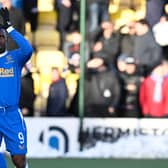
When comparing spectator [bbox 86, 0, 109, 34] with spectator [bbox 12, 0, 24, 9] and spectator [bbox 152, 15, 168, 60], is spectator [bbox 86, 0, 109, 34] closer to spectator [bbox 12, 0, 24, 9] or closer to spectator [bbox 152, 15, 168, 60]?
spectator [bbox 152, 15, 168, 60]

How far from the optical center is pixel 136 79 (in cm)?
1066

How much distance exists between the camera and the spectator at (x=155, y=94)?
1062 centimetres

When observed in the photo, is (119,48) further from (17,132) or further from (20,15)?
(17,132)

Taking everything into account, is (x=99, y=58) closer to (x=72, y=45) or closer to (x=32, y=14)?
(x=72, y=45)

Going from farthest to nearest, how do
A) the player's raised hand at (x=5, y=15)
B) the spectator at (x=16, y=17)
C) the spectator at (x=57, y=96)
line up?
the spectator at (x=57, y=96), the spectator at (x=16, y=17), the player's raised hand at (x=5, y=15)

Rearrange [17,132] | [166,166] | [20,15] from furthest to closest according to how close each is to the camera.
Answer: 1. [20,15]
2. [166,166]
3. [17,132]

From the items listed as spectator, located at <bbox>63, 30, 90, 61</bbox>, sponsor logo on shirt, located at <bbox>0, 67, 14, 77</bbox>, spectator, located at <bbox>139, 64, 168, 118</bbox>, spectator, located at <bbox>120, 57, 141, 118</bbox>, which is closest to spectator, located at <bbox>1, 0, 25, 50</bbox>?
spectator, located at <bbox>63, 30, 90, 61</bbox>

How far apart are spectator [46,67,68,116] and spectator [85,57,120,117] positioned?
12.9 inches

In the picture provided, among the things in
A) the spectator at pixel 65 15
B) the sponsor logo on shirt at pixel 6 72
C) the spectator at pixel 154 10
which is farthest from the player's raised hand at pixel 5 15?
the spectator at pixel 154 10

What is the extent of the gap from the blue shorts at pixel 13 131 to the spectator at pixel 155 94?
12.3 feet

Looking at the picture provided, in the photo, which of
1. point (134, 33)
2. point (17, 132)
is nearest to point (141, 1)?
point (134, 33)

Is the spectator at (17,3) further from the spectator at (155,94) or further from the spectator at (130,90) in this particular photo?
the spectator at (155,94)

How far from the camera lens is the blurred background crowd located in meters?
10.6

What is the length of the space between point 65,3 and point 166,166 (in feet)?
8.87
